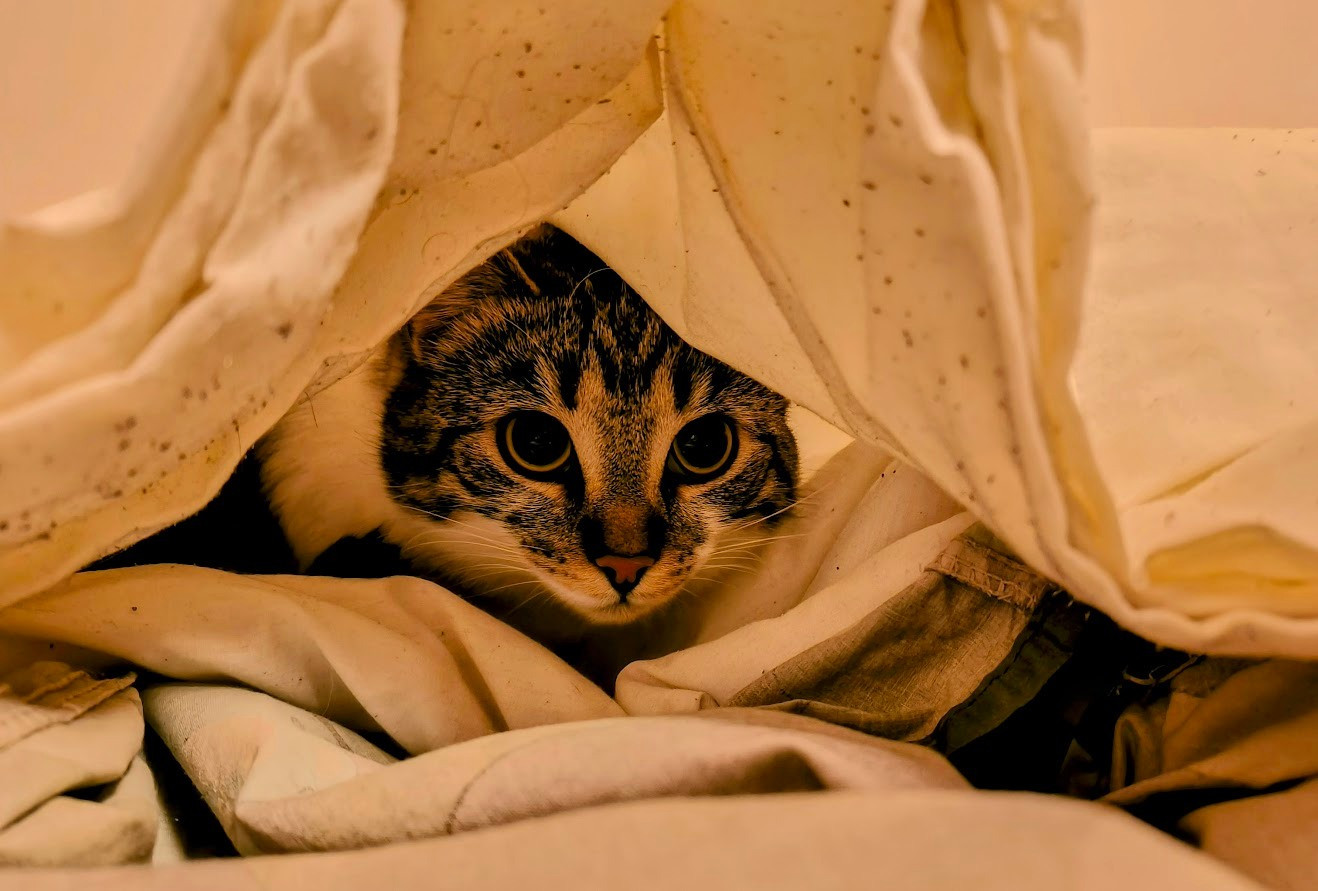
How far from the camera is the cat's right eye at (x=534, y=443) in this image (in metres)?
1.01

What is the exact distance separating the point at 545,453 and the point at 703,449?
0.18m

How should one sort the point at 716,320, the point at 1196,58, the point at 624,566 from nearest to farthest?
the point at 716,320
the point at 624,566
the point at 1196,58

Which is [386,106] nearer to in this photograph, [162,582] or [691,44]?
[691,44]

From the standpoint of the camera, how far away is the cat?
99 cm

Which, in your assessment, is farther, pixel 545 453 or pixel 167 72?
pixel 167 72

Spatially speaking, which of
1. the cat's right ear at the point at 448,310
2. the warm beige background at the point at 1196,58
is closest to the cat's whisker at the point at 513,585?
the cat's right ear at the point at 448,310

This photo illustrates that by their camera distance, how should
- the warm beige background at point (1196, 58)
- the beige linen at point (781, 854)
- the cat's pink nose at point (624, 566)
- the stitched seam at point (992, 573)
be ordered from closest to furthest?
the beige linen at point (781, 854) < the stitched seam at point (992, 573) < the cat's pink nose at point (624, 566) < the warm beige background at point (1196, 58)

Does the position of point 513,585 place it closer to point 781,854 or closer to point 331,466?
point 331,466

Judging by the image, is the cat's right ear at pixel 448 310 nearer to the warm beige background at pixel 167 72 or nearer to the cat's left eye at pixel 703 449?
the cat's left eye at pixel 703 449

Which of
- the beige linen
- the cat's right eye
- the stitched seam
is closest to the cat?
the cat's right eye

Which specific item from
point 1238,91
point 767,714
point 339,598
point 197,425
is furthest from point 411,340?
point 1238,91

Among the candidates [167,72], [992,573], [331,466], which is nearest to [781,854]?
[992,573]

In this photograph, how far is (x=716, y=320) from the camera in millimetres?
772

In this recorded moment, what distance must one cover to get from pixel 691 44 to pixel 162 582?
513 mm
